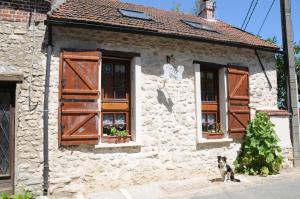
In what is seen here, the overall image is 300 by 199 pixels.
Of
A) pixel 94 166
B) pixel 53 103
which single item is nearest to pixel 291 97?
pixel 94 166

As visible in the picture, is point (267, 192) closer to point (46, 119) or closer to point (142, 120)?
point (142, 120)

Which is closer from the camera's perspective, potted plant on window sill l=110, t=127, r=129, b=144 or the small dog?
potted plant on window sill l=110, t=127, r=129, b=144

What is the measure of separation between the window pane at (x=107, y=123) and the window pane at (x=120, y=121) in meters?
0.12

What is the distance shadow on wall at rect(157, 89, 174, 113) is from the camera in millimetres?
8188

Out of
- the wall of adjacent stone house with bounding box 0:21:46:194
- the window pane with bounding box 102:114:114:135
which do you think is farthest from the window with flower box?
the wall of adjacent stone house with bounding box 0:21:46:194

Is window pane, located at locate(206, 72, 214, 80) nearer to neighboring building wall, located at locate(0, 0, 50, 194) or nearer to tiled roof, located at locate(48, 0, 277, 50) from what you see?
tiled roof, located at locate(48, 0, 277, 50)

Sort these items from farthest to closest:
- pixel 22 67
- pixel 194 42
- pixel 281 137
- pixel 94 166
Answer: pixel 281 137, pixel 194 42, pixel 94 166, pixel 22 67

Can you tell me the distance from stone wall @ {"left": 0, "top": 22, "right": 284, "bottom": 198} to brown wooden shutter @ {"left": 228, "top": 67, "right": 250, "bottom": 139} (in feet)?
0.97

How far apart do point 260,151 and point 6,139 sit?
6.20m

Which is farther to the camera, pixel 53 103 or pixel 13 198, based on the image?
pixel 53 103

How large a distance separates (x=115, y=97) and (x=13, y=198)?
10.3 feet

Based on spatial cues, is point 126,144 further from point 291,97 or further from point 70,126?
point 291,97

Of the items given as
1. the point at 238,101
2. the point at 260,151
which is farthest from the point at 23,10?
the point at 260,151

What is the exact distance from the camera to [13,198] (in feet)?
20.3
